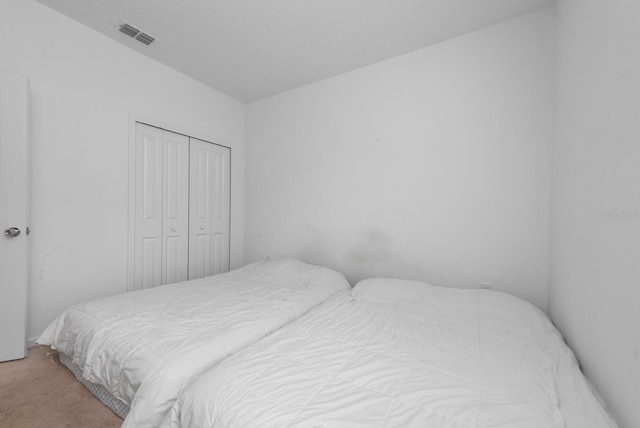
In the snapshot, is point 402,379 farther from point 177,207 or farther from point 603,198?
point 177,207

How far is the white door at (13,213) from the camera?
167 centimetres

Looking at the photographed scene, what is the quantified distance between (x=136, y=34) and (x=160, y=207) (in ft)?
4.82

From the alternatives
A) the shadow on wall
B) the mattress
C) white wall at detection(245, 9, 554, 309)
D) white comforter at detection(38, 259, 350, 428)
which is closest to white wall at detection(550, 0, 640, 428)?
white wall at detection(245, 9, 554, 309)

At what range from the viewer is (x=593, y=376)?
0.97 meters

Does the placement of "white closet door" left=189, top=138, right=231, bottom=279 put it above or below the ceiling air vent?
below

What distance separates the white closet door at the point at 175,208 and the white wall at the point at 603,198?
121 inches

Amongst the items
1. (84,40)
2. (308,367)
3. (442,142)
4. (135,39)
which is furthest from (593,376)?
(84,40)

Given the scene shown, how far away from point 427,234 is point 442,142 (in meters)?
0.76

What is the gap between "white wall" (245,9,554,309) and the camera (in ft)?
5.88

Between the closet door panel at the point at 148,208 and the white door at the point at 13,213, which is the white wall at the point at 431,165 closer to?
the closet door panel at the point at 148,208

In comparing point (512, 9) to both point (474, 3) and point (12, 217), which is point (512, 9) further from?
point (12, 217)

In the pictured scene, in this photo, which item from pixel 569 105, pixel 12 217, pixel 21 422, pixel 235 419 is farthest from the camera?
pixel 12 217

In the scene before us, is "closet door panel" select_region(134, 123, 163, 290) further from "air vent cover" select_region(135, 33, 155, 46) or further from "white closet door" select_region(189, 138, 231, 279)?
"air vent cover" select_region(135, 33, 155, 46)

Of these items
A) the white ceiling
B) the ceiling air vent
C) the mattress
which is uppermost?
the ceiling air vent
